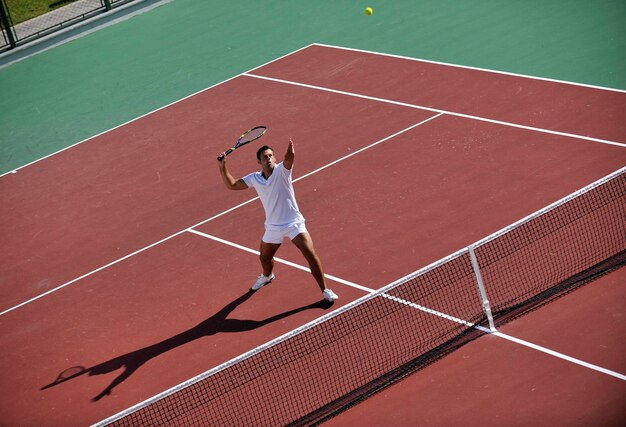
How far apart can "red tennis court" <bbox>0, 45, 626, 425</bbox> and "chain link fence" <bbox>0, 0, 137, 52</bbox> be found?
7072mm

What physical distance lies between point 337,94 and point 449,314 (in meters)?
8.15

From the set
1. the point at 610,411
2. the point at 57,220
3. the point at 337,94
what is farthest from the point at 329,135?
the point at 610,411

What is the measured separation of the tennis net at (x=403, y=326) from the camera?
9477 mm

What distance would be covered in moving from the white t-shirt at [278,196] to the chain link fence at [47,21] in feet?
48.6

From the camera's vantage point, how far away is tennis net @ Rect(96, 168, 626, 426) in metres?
9.48

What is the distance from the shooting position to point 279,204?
11.1 meters

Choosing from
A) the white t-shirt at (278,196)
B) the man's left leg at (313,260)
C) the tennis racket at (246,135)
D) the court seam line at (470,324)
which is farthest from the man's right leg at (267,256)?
the tennis racket at (246,135)

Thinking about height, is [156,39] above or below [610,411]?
above

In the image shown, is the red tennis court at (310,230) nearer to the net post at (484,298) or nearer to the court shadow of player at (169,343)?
the court shadow of player at (169,343)

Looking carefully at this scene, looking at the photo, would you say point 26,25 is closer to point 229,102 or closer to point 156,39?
point 156,39

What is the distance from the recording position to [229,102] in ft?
61.2

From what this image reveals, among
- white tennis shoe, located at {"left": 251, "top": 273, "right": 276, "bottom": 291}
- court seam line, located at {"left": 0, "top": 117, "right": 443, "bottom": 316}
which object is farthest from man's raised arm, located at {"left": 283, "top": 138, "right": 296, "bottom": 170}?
court seam line, located at {"left": 0, "top": 117, "right": 443, "bottom": 316}

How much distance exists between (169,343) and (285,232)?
192 cm

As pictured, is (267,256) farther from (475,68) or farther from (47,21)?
(47,21)
